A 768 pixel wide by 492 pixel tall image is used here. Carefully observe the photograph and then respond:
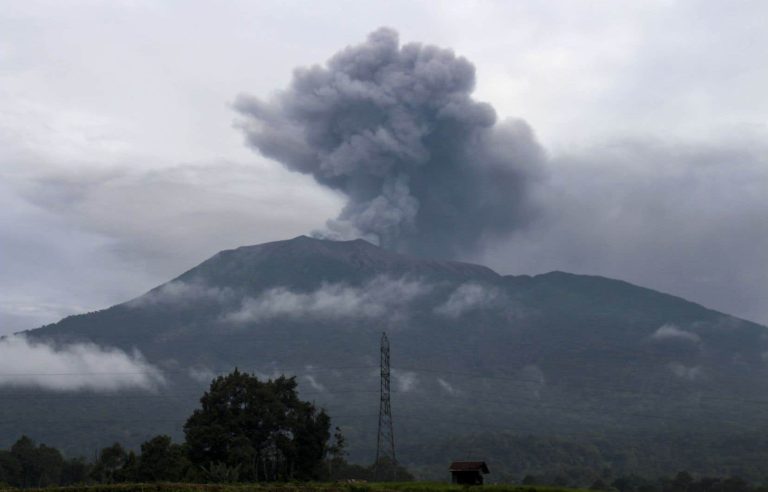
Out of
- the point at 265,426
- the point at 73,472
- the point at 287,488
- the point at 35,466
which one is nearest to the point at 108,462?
the point at 265,426

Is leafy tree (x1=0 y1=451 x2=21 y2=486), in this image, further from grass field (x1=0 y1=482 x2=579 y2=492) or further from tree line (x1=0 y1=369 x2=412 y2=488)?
grass field (x1=0 y1=482 x2=579 y2=492)

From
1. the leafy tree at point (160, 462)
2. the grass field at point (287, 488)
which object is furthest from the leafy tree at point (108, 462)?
the grass field at point (287, 488)

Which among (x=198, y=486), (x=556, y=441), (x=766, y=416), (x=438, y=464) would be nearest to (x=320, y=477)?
(x=198, y=486)

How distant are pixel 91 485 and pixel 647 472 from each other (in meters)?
118

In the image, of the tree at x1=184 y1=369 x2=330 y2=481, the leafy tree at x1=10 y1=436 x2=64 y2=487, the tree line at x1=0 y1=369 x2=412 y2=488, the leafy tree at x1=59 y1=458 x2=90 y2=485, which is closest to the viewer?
the tree line at x1=0 y1=369 x2=412 y2=488

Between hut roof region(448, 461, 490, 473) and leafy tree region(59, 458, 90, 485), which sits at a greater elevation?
hut roof region(448, 461, 490, 473)

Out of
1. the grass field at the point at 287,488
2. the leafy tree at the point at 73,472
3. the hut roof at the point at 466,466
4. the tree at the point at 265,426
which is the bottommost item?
the leafy tree at the point at 73,472

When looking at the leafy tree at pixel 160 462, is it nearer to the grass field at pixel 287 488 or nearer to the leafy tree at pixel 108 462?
the leafy tree at pixel 108 462

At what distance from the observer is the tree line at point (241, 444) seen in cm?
6994

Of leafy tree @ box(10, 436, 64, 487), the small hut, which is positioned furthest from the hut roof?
leafy tree @ box(10, 436, 64, 487)

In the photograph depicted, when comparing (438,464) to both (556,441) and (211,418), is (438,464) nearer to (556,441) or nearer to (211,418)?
(556,441)

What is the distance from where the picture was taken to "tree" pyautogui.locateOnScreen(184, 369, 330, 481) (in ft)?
240

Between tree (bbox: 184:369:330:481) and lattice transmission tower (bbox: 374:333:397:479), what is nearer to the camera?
lattice transmission tower (bbox: 374:333:397:479)

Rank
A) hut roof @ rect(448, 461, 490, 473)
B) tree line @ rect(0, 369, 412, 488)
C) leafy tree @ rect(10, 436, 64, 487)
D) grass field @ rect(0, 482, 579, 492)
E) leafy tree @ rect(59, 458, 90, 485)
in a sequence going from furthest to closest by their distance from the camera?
leafy tree @ rect(59, 458, 90, 485), leafy tree @ rect(10, 436, 64, 487), tree line @ rect(0, 369, 412, 488), hut roof @ rect(448, 461, 490, 473), grass field @ rect(0, 482, 579, 492)
